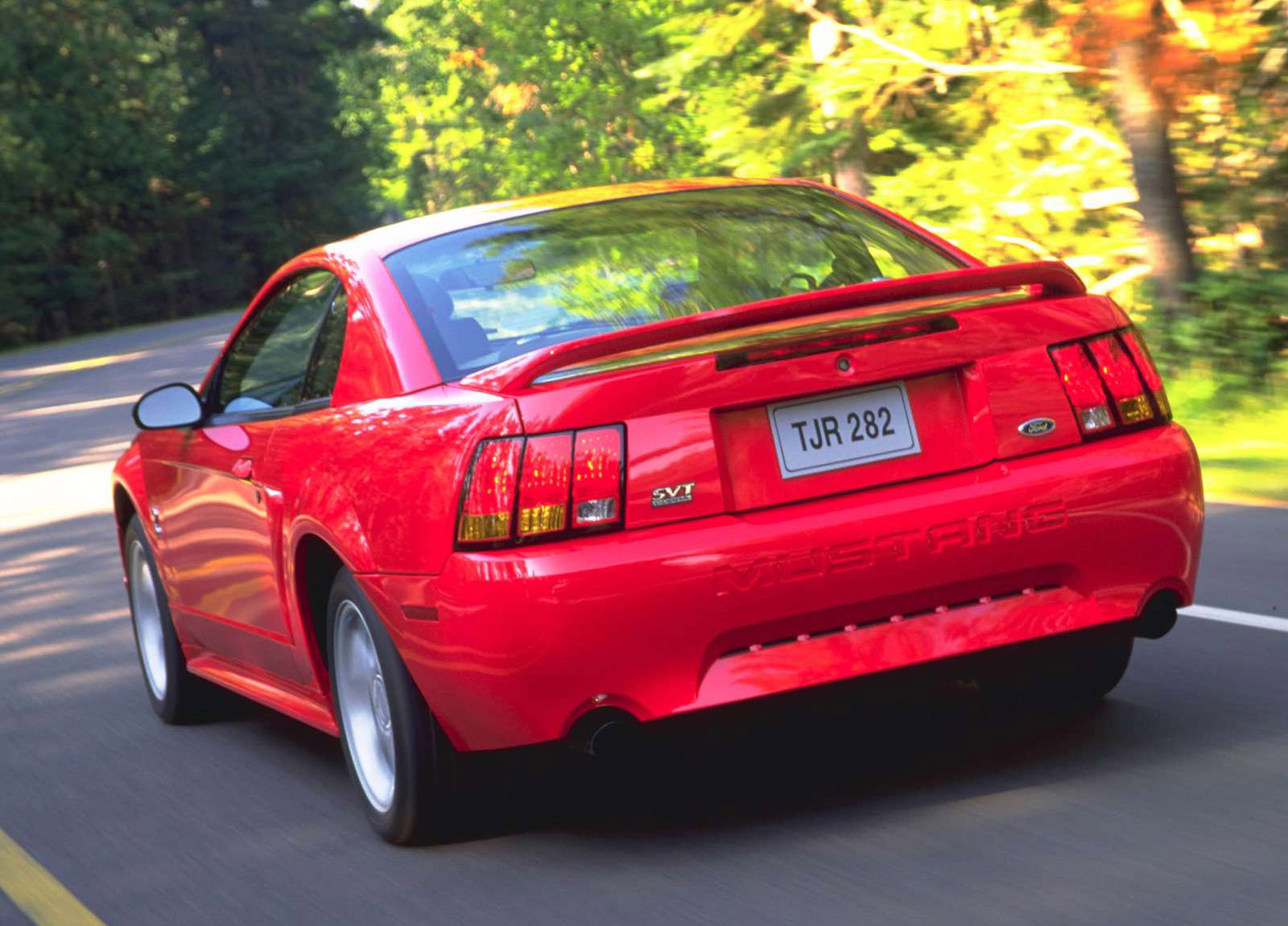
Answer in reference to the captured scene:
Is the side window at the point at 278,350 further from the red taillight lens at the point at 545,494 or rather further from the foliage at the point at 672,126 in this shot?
the foliage at the point at 672,126

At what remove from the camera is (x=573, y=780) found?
554 cm

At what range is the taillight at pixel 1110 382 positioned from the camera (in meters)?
4.93

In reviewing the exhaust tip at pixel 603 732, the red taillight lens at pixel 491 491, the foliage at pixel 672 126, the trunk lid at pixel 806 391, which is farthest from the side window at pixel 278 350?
the foliage at pixel 672 126

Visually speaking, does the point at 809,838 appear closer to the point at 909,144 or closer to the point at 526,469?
the point at 526,469

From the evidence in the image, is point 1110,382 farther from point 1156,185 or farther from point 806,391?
point 1156,185

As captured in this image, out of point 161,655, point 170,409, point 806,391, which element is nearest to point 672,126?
point 161,655

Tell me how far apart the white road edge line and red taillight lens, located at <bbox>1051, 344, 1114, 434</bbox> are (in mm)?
1991

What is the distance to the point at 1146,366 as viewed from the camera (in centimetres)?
512

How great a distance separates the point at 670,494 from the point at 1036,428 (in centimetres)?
92

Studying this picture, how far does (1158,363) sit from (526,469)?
8925mm

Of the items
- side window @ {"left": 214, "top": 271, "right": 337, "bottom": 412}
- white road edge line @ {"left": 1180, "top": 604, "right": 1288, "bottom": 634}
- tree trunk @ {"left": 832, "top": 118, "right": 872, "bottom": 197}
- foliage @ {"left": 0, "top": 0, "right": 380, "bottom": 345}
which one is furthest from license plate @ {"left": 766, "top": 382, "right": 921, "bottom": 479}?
foliage @ {"left": 0, "top": 0, "right": 380, "bottom": 345}

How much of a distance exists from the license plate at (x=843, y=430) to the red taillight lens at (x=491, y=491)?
0.59 m

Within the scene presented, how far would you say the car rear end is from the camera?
177 inches

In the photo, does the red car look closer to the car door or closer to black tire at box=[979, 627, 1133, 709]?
black tire at box=[979, 627, 1133, 709]
